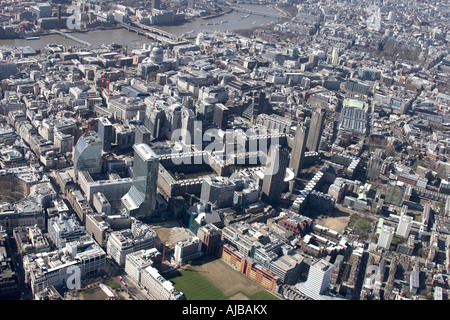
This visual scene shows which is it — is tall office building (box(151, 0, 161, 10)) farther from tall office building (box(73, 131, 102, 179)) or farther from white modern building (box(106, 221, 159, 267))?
white modern building (box(106, 221, 159, 267))

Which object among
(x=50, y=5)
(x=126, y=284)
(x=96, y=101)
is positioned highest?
(x=50, y=5)

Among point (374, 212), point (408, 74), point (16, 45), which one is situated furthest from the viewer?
point (408, 74)

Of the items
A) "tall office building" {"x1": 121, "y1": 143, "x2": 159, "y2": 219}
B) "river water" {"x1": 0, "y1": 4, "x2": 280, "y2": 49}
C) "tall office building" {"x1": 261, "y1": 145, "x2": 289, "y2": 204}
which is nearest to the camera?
"tall office building" {"x1": 121, "y1": 143, "x2": 159, "y2": 219}

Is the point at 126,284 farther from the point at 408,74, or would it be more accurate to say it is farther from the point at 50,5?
the point at 50,5

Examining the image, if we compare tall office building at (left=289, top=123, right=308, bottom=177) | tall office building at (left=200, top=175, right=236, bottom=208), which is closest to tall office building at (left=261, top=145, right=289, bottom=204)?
tall office building at (left=200, top=175, right=236, bottom=208)

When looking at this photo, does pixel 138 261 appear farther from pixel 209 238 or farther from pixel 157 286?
pixel 209 238

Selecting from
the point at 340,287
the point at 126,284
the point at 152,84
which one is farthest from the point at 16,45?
the point at 340,287
